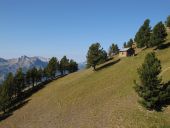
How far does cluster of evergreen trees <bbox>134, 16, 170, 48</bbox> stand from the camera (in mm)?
104875

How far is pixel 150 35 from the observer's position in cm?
11425

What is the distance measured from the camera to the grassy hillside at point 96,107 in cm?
5172

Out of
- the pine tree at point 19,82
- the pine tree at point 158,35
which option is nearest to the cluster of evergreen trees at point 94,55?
the pine tree at point 158,35

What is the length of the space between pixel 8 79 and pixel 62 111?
53.4 m

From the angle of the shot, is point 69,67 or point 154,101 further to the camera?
point 69,67

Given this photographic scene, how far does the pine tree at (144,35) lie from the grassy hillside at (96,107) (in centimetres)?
1839

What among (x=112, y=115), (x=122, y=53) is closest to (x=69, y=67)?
(x=122, y=53)

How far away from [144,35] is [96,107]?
2433 inches

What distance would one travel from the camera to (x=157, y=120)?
4822 centimetres

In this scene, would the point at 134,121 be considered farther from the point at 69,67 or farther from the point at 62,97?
the point at 69,67

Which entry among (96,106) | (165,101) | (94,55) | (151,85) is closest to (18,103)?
(94,55)

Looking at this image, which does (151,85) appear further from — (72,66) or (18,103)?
(72,66)

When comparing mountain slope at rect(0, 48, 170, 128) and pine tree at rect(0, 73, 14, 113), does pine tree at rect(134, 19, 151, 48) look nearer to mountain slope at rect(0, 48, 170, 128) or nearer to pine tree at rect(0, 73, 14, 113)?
mountain slope at rect(0, 48, 170, 128)

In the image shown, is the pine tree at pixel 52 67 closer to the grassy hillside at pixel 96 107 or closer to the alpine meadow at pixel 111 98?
the alpine meadow at pixel 111 98
